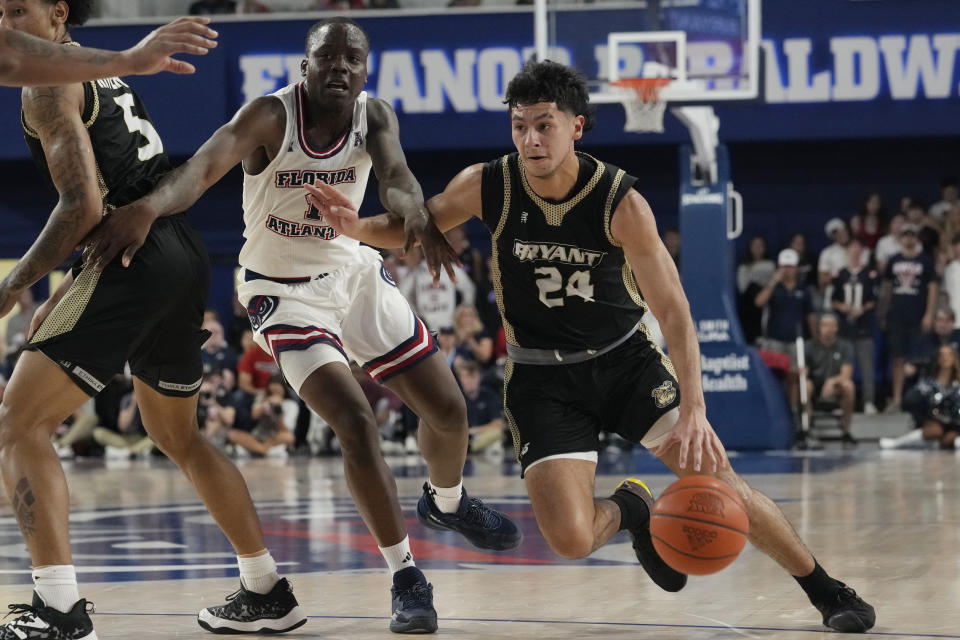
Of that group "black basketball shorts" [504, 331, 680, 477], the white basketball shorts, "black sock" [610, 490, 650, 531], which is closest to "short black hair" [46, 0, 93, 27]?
the white basketball shorts

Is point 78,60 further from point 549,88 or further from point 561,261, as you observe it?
point 561,261

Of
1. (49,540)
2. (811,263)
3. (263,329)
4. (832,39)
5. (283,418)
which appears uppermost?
(832,39)

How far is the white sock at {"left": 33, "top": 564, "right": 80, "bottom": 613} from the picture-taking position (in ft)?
15.4

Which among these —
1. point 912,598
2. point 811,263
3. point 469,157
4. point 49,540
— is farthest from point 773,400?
point 49,540

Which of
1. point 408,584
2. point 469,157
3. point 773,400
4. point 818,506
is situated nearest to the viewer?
point 408,584

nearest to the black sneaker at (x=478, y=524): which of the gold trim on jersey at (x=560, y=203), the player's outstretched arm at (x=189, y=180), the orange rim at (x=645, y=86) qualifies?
the gold trim on jersey at (x=560, y=203)

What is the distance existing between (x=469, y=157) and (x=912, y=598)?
1344cm

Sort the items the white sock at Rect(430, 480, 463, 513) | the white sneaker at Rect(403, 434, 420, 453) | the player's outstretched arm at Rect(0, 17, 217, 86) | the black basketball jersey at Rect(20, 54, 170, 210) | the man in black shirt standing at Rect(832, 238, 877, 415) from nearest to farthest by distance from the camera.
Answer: the player's outstretched arm at Rect(0, 17, 217, 86), the black basketball jersey at Rect(20, 54, 170, 210), the white sock at Rect(430, 480, 463, 513), the white sneaker at Rect(403, 434, 420, 453), the man in black shirt standing at Rect(832, 238, 877, 415)

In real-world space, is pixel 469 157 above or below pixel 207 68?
below

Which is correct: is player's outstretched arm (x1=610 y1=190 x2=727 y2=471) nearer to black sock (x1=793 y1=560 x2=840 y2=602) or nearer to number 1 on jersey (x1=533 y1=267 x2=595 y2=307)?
number 1 on jersey (x1=533 y1=267 x2=595 y2=307)

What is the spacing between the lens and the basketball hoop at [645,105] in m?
12.4

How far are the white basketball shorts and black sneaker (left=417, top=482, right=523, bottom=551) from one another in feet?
2.40

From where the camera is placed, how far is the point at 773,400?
43.8 ft

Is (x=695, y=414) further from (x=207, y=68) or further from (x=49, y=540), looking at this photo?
(x=207, y=68)
